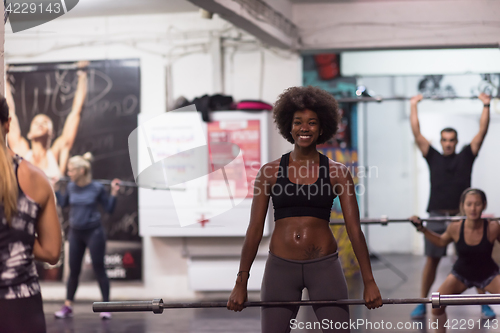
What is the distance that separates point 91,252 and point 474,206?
3.21 m

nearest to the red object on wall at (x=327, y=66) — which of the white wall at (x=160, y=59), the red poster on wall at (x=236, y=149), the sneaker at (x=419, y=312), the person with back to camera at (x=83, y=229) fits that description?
the white wall at (x=160, y=59)

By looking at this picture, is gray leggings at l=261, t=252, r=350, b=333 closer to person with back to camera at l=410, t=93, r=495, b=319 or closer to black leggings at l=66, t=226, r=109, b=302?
person with back to camera at l=410, t=93, r=495, b=319

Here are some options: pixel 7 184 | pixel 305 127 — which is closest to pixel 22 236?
pixel 7 184

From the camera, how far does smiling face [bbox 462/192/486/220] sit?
4.07m

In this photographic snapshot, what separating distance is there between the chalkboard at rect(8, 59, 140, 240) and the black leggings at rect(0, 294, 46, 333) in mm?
3897

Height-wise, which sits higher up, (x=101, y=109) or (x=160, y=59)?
(x=160, y=59)

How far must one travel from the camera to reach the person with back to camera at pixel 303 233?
7.66ft

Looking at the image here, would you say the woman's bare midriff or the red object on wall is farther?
the red object on wall

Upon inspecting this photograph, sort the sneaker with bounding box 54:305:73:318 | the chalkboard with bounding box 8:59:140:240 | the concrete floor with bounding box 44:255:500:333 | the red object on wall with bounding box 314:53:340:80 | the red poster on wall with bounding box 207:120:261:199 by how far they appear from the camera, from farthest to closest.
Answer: the red object on wall with bounding box 314:53:340:80, the chalkboard with bounding box 8:59:140:240, the red poster on wall with bounding box 207:120:261:199, the sneaker with bounding box 54:305:73:318, the concrete floor with bounding box 44:255:500:333

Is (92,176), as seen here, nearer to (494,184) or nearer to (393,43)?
(393,43)

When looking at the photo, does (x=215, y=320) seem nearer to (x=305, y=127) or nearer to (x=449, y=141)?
(x=449, y=141)

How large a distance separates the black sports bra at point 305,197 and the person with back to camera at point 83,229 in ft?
10.1

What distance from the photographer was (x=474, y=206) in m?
4.07

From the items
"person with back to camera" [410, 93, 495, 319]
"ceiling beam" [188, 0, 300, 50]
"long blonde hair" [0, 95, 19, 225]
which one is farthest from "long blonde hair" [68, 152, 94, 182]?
"long blonde hair" [0, 95, 19, 225]
